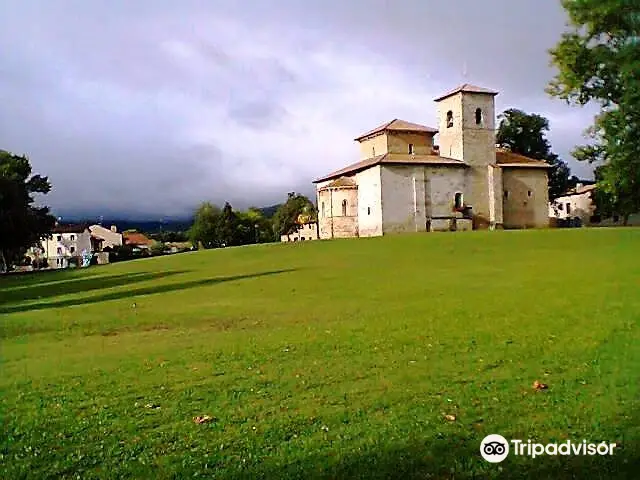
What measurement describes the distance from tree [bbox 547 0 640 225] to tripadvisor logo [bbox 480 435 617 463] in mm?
23180

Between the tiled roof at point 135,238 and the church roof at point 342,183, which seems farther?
the tiled roof at point 135,238

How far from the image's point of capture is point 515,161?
68312 millimetres

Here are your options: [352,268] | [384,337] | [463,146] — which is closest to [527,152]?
[463,146]

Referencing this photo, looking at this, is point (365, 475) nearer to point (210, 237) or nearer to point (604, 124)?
point (604, 124)

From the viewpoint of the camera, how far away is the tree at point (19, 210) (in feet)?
176

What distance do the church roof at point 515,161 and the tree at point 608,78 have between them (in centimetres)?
3853

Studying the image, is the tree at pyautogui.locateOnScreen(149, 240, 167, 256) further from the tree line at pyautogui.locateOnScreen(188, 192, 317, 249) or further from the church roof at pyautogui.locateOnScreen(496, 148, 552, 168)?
the church roof at pyautogui.locateOnScreen(496, 148, 552, 168)

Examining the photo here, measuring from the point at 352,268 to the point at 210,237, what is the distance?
81315 millimetres

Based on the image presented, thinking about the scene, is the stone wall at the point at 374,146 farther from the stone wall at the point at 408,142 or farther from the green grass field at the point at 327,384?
the green grass field at the point at 327,384

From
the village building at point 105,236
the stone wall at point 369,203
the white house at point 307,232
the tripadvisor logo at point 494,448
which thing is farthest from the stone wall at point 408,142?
the village building at point 105,236

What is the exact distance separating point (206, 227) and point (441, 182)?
177 ft

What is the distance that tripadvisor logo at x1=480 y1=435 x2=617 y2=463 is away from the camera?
206 inches

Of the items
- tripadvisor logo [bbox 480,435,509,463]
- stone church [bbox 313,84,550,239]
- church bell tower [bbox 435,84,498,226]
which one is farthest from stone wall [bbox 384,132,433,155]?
tripadvisor logo [bbox 480,435,509,463]

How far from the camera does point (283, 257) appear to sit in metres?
38.9
